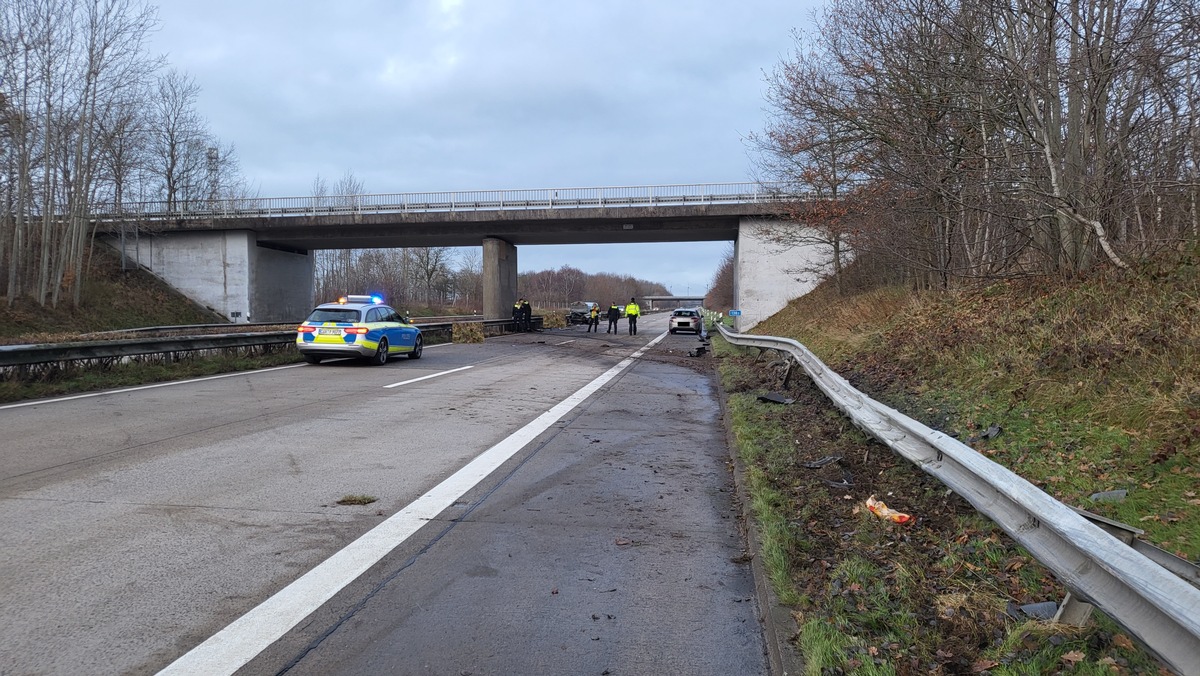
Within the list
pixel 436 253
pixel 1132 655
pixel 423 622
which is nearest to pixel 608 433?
pixel 423 622

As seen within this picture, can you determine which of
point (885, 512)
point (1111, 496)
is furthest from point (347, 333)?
point (1111, 496)

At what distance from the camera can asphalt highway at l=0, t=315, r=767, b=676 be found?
3314mm

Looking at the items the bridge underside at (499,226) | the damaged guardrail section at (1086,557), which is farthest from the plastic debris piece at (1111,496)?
the bridge underside at (499,226)

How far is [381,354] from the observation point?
1834 centimetres

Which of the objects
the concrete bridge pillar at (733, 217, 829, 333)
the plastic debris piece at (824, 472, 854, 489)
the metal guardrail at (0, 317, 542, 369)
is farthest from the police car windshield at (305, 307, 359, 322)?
the concrete bridge pillar at (733, 217, 829, 333)

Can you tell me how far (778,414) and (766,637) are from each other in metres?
6.43

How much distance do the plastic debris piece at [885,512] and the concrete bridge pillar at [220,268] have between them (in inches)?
1569

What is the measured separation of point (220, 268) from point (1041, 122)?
40248 mm

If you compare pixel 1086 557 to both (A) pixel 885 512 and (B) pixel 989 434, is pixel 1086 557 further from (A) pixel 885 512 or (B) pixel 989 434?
(B) pixel 989 434

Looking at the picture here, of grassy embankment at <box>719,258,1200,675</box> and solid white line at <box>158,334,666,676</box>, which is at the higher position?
grassy embankment at <box>719,258,1200,675</box>

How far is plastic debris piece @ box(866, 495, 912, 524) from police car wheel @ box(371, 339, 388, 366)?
14.9 meters

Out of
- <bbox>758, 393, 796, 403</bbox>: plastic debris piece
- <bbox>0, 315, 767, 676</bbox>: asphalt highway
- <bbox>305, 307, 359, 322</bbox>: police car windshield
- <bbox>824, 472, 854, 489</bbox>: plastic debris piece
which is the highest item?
<bbox>305, 307, 359, 322</bbox>: police car windshield

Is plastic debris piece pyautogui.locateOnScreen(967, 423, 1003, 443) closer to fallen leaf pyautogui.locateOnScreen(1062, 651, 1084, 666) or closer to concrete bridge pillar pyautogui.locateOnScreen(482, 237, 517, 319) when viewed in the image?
fallen leaf pyautogui.locateOnScreen(1062, 651, 1084, 666)

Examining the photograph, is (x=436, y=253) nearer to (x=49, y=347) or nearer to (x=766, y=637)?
(x=49, y=347)
